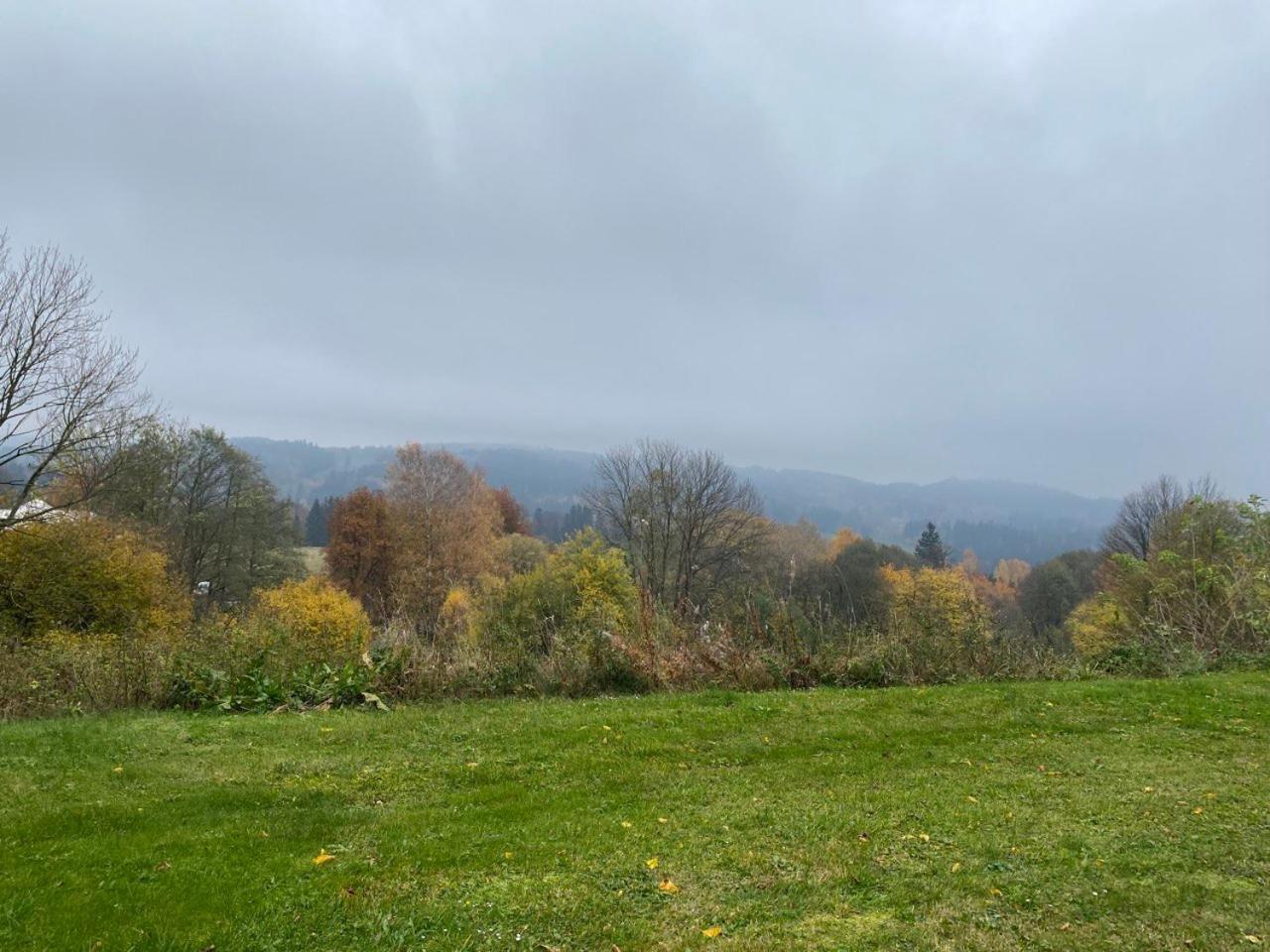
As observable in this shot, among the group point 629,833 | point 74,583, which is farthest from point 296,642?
point 74,583

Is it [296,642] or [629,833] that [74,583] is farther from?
[629,833]

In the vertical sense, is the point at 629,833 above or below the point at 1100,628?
above

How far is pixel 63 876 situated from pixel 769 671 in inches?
338

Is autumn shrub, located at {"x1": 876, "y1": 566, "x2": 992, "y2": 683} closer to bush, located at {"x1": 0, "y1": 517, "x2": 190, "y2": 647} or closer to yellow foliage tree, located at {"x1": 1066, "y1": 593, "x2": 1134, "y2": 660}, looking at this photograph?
yellow foliage tree, located at {"x1": 1066, "y1": 593, "x2": 1134, "y2": 660}

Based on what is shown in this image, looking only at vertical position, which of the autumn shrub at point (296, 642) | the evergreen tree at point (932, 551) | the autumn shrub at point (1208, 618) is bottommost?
the evergreen tree at point (932, 551)

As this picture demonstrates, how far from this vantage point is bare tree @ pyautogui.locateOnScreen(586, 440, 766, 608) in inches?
1582

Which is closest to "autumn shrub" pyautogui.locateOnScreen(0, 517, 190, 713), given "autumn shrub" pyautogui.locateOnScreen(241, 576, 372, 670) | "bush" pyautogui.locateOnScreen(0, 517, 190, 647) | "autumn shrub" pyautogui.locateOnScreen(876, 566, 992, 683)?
"bush" pyautogui.locateOnScreen(0, 517, 190, 647)

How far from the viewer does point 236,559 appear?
36562 millimetres

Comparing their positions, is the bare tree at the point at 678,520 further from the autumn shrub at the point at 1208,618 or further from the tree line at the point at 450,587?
the autumn shrub at the point at 1208,618

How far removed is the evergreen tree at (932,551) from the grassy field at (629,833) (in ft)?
229

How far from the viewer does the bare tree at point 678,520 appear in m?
40.2

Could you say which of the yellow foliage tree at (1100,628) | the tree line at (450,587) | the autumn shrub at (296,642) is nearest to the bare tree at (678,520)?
the tree line at (450,587)

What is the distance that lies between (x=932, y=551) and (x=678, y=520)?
49.3 metres

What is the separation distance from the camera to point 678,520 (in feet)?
136
